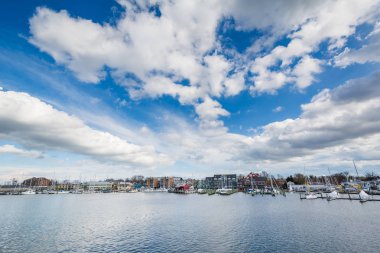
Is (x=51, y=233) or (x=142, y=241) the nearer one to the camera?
(x=142, y=241)

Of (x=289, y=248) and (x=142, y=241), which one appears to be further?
(x=142, y=241)

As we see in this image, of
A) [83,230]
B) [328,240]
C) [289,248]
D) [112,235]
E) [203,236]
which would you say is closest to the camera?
[289,248]

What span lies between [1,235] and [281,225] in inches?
2410

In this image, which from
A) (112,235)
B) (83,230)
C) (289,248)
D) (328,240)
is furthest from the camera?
(83,230)

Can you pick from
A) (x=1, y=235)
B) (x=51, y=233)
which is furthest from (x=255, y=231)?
(x=1, y=235)

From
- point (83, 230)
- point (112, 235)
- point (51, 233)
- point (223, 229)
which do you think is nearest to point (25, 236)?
point (51, 233)

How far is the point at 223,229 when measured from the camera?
50.6m

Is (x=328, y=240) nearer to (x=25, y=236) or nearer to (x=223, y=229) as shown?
(x=223, y=229)

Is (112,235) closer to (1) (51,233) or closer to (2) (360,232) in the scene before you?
(1) (51,233)

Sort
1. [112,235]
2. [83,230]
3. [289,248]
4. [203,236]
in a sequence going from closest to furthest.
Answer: [289,248], [203,236], [112,235], [83,230]

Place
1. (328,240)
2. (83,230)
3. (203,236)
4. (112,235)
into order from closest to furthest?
1. (328,240)
2. (203,236)
3. (112,235)
4. (83,230)

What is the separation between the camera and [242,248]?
36.5 meters

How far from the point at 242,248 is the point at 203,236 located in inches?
399

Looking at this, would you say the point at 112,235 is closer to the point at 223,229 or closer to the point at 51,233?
the point at 51,233
